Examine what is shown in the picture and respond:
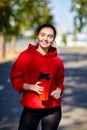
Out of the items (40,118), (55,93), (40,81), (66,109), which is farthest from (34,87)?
(66,109)

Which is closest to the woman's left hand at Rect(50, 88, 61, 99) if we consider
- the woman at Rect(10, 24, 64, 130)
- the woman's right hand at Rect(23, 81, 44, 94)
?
the woman at Rect(10, 24, 64, 130)

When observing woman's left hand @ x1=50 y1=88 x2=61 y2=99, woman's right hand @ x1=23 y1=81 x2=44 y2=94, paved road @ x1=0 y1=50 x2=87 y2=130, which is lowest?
paved road @ x1=0 y1=50 x2=87 y2=130

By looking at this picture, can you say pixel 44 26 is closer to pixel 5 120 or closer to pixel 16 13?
pixel 5 120

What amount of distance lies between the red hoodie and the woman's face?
0.27 ft

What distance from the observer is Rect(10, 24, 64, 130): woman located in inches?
151

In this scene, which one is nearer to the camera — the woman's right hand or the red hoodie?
the woman's right hand

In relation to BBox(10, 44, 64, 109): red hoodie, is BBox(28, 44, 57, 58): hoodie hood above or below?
above

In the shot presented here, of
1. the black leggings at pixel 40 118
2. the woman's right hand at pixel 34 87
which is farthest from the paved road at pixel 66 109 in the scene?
the woman's right hand at pixel 34 87

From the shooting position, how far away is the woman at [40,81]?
3.82 meters

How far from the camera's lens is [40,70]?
152 inches

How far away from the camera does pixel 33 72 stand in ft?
12.7


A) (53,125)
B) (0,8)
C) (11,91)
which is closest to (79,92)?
(11,91)

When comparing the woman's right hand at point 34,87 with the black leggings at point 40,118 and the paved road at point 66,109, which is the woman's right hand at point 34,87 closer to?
the black leggings at point 40,118

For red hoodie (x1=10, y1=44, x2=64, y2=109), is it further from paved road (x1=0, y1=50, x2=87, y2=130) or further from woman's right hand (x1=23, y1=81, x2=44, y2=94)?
paved road (x1=0, y1=50, x2=87, y2=130)
